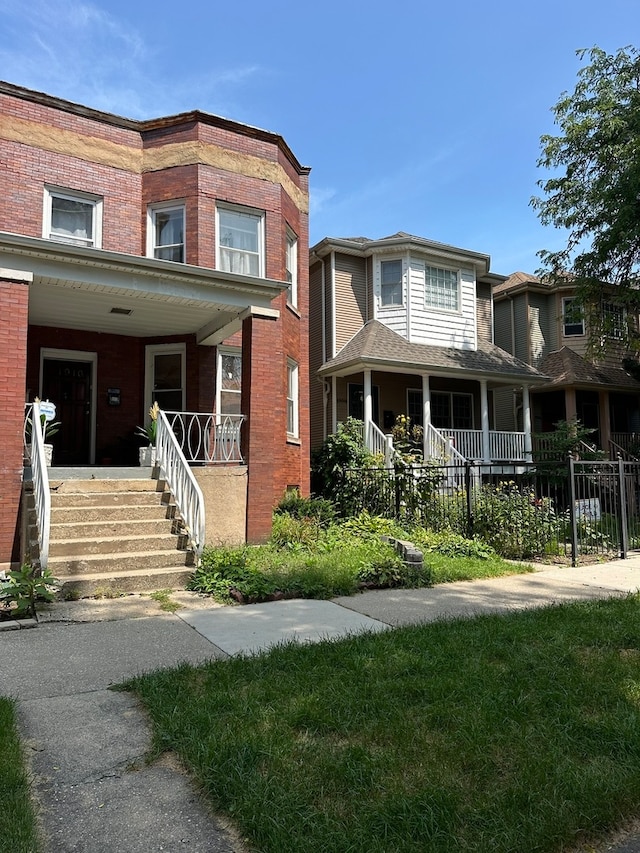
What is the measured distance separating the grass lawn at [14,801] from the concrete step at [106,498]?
5.04 meters

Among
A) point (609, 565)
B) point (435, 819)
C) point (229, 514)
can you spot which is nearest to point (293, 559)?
point (229, 514)

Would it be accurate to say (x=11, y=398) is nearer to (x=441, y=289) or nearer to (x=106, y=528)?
(x=106, y=528)

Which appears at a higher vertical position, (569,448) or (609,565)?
(569,448)

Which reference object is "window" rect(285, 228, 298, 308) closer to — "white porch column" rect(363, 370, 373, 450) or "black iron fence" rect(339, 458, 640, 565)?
"white porch column" rect(363, 370, 373, 450)

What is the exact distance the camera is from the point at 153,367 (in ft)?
42.6

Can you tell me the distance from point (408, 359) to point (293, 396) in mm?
3858

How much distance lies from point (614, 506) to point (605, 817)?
921 cm

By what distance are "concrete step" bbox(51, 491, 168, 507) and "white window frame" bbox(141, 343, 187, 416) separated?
4.31 m

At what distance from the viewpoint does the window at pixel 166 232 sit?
12.8 meters

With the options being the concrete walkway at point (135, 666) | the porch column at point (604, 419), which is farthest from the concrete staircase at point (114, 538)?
the porch column at point (604, 419)

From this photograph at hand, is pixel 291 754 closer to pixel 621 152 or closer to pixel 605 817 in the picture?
pixel 605 817

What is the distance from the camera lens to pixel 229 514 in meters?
9.54

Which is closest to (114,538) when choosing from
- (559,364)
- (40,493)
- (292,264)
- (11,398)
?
(40,493)

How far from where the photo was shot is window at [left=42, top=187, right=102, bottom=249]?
12049 millimetres
